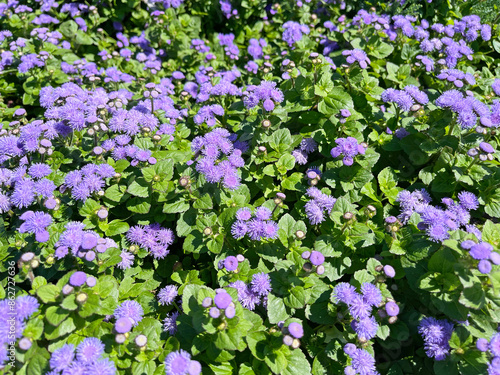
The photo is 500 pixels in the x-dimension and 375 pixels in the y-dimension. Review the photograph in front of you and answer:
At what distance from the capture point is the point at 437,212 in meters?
3.14

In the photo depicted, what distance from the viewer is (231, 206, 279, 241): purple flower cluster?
3141 millimetres

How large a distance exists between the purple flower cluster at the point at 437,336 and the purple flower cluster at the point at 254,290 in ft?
4.18

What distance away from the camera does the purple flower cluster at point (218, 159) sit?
331 centimetres

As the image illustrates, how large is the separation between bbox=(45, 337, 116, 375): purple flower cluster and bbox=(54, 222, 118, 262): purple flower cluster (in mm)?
682

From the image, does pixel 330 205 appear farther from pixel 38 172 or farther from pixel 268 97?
pixel 38 172

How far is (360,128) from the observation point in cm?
411

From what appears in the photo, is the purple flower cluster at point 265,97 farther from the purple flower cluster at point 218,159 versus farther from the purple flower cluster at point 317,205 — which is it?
the purple flower cluster at point 317,205

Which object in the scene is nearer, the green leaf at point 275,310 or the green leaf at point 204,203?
the green leaf at point 275,310

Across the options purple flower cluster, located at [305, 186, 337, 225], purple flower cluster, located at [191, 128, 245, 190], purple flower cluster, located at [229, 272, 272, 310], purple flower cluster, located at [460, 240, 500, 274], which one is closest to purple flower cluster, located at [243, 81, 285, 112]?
purple flower cluster, located at [191, 128, 245, 190]

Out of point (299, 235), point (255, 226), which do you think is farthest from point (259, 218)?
point (299, 235)

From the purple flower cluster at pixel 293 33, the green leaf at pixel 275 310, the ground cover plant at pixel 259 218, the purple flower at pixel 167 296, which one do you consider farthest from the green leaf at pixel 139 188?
the purple flower cluster at pixel 293 33

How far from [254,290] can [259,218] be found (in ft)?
2.07

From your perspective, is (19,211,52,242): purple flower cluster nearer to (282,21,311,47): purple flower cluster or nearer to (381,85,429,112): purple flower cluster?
(381,85,429,112): purple flower cluster

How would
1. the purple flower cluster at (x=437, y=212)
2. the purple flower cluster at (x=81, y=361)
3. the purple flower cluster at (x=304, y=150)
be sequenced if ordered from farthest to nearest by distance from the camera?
the purple flower cluster at (x=304, y=150) → the purple flower cluster at (x=437, y=212) → the purple flower cluster at (x=81, y=361)
